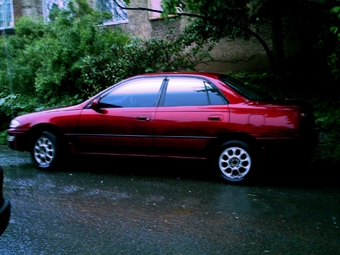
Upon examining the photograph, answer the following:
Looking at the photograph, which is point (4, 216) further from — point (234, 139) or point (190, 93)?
point (190, 93)

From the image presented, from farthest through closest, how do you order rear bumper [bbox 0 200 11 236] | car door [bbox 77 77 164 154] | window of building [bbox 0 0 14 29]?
window of building [bbox 0 0 14 29] < car door [bbox 77 77 164 154] < rear bumper [bbox 0 200 11 236]

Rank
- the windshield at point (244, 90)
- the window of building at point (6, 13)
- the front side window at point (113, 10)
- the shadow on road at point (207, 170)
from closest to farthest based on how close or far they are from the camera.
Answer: the shadow on road at point (207, 170) < the windshield at point (244, 90) < the front side window at point (113, 10) < the window of building at point (6, 13)

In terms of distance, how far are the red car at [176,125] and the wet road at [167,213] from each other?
39 cm

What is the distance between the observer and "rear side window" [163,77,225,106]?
6.99 metres

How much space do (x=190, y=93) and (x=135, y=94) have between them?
2.92 feet

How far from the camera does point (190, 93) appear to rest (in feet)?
23.4

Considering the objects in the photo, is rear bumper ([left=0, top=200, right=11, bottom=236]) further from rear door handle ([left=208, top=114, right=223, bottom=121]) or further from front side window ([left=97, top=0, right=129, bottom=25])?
front side window ([left=97, top=0, right=129, bottom=25])

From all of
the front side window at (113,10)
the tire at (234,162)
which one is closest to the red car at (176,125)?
the tire at (234,162)

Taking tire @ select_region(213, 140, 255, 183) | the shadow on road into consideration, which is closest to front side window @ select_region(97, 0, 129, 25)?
the shadow on road

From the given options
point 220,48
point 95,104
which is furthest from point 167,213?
point 220,48

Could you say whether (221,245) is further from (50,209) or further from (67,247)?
(50,209)

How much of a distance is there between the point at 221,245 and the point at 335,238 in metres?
1.10

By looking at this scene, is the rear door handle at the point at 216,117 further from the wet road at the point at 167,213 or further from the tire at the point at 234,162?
the wet road at the point at 167,213

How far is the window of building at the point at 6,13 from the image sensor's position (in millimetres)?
19312
